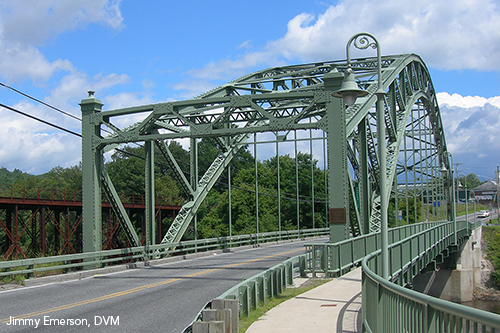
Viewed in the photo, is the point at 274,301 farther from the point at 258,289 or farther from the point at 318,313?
the point at 318,313

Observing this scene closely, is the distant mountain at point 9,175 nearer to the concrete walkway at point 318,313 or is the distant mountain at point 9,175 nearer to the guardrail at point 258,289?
the guardrail at point 258,289

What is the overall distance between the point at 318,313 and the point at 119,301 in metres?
5.20

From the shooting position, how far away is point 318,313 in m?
10.6

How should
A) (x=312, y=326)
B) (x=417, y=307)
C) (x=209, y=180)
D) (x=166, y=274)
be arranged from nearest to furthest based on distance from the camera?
(x=417, y=307) < (x=312, y=326) < (x=166, y=274) < (x=209, y=180)

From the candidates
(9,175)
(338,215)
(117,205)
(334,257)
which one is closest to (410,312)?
(334,257)

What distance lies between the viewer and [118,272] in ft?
65.5

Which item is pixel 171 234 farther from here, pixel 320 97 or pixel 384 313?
pixel 384 313

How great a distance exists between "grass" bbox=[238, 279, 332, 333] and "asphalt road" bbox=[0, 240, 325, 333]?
48.7 inches

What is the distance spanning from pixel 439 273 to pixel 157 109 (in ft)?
135

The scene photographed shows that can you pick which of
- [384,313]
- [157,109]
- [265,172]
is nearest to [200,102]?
[157,109]

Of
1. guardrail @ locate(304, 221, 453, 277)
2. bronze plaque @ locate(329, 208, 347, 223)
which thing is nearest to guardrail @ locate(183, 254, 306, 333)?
guardrail @ locate(304, 221, 453, 277)

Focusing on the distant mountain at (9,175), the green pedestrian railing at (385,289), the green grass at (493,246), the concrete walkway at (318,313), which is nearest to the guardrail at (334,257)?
the green pedestrian railing at (385,289)

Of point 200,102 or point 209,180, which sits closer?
point 200,102

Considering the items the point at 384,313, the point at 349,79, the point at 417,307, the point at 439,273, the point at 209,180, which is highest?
the point at 349,79
